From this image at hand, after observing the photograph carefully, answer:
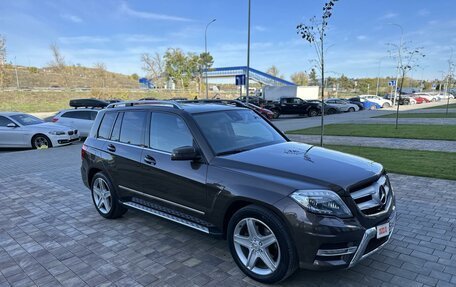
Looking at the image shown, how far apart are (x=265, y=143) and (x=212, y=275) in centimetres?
172

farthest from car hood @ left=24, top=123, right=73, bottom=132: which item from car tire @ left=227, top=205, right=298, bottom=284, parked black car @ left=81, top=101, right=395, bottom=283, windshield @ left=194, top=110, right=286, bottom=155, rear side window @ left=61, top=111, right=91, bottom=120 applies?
car tire @ left=227, top=205, right=298, bottom=284

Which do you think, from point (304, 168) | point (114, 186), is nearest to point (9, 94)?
point (114, 186)

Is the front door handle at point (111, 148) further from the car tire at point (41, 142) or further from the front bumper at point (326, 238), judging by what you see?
the car tire at point (41, 142)

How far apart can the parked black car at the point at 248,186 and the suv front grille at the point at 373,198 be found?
12mm

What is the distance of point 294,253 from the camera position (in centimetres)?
301

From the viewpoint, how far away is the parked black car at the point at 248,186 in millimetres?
2945

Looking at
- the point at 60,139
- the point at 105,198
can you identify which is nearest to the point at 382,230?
the point at 105,198

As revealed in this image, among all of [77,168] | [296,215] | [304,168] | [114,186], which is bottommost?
[77,168]

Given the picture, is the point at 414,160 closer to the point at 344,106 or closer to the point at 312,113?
the point at 312,113

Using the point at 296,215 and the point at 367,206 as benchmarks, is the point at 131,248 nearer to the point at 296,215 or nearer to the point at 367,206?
the point at 296,215

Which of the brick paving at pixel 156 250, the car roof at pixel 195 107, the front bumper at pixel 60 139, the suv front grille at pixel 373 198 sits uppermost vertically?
the car roof at pixel 195 107

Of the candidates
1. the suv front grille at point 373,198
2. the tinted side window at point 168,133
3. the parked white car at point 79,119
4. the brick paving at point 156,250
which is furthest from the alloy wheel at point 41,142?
the suv front grille at point 373,198

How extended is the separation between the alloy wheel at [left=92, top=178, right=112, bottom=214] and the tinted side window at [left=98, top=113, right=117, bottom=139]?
0.72m

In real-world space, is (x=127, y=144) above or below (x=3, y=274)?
above
